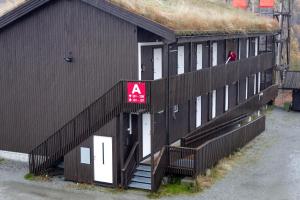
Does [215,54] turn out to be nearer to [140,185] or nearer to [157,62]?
[157,62]

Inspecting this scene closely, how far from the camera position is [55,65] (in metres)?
23.8

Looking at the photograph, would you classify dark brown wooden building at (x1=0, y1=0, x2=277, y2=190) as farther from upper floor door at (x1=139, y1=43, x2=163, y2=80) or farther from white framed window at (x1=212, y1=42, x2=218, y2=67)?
white framed window at (x1=212, y1=42, x2=218, y2=67)

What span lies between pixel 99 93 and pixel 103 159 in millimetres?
3067

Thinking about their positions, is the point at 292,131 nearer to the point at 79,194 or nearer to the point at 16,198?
the point at 79,194

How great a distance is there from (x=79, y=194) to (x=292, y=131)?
18.2 m

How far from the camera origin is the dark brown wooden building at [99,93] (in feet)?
69.9

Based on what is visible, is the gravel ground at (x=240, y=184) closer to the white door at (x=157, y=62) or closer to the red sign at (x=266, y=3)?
the white door at (x=157, y=62)

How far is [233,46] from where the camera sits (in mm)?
34531

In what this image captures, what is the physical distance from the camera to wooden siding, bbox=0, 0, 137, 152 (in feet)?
72.7

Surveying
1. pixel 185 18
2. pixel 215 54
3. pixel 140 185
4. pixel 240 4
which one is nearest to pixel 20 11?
pixel 185 18

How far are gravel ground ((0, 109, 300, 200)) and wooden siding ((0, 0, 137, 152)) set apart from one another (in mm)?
2455

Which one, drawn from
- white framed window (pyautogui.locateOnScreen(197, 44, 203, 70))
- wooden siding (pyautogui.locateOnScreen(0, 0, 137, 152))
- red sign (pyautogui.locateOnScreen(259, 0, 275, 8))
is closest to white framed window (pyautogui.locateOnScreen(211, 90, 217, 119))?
white framed window (pyautogui.locateOnScreen(197, 44, 203, 70))

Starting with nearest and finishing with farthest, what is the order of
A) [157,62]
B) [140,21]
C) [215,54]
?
[140,21]
[157,62]
[215,54]

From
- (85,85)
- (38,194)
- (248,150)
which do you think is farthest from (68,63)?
(248,150)
